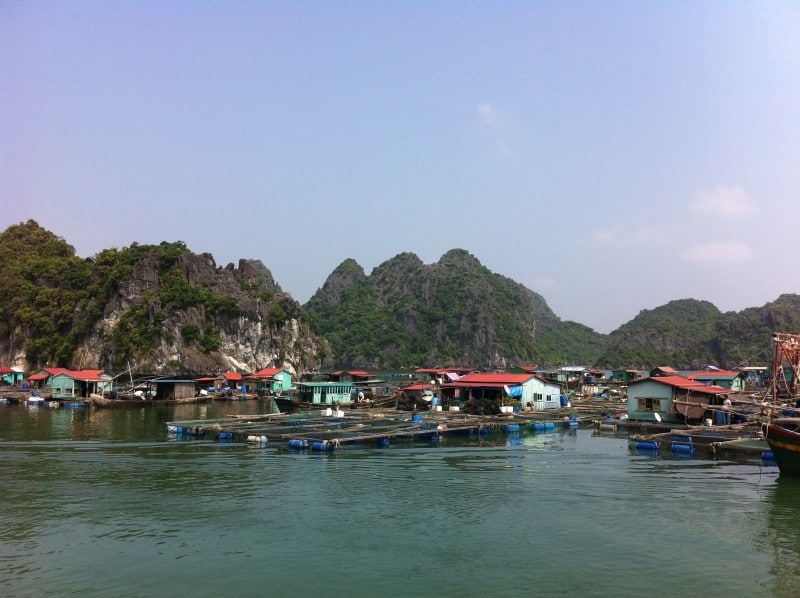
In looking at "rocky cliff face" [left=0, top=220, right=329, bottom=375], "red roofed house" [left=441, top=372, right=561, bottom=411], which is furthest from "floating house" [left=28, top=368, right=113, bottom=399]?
"red roofed house" [left=441, top=372, right=561, bottom=411]

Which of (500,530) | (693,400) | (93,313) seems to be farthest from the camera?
(93,313)

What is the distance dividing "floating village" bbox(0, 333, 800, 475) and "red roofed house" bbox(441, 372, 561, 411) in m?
0.09

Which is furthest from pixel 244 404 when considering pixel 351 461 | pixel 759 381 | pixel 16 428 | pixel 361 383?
pixel 759 381

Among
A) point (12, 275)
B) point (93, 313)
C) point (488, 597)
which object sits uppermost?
A: point (12, 275)

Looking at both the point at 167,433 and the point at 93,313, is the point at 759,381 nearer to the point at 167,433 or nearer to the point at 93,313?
the point at 167,433

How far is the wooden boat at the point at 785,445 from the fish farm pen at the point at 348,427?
18.7m

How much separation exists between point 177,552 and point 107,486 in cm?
958

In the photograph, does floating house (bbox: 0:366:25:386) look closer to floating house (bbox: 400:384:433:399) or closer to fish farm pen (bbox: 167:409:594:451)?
fish farm pen (bbox: 167:409:594:451)

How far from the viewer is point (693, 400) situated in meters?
40.9

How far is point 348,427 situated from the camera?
135 feet

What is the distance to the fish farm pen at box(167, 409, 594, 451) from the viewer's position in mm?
36062

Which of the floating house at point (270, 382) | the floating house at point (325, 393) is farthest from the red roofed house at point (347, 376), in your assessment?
A: the floating house at point (325, 393)

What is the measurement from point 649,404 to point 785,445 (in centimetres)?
1692

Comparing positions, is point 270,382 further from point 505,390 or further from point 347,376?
point 505,390
